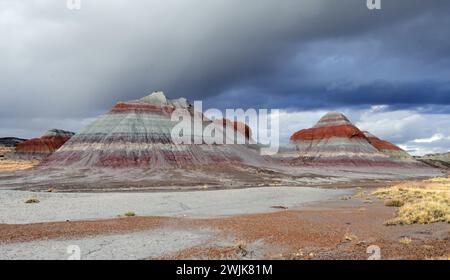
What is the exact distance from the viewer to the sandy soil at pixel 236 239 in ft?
43.4

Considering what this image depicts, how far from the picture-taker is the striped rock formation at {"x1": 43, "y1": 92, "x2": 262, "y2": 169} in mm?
99375

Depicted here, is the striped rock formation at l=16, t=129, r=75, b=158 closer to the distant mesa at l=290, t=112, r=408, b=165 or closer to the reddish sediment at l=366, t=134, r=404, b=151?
the distant mesa at l=290, t=112, r=408, b=165

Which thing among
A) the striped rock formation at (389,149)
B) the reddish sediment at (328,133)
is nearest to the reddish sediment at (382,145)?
the striped rock formation at (389,149)

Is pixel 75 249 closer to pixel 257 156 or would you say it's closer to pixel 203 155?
pixel 203 155

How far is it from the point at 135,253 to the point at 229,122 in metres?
144

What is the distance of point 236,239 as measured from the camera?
1595 centimetres

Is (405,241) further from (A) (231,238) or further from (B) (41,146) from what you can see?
(B) (41,146)

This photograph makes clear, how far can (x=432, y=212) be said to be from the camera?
780 inches

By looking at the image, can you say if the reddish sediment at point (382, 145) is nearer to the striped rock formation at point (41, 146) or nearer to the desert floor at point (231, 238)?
the striped rock formation at point (41, 146)

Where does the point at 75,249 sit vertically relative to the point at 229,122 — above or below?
below

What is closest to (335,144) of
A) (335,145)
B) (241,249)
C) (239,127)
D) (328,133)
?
(335,145)

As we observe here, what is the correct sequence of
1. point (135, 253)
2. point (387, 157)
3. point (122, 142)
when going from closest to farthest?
point (135, 253) < point (122, 142) < point (387, 157)

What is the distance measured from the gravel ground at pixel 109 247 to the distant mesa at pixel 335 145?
133 meters
